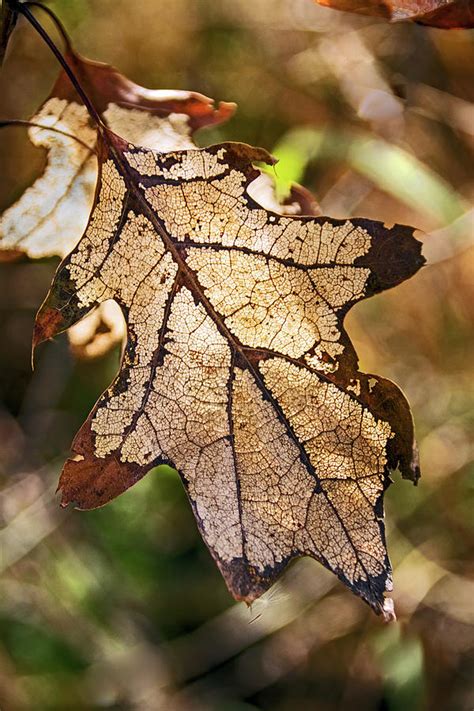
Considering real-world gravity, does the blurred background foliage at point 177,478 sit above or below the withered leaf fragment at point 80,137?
below

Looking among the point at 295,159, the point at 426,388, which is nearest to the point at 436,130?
the point at 295,159

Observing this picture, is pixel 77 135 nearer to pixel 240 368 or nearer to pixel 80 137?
pixel 80 137

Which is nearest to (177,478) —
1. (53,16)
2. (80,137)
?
(80,137)

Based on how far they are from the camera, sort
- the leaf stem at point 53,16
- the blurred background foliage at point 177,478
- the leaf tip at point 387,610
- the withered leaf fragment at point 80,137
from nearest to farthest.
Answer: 1. the leaf tip at point 387,610
2. the leaf stem at point 53,16
3. the withered leaf fragment at point 80,137
4. the blurred background foliage at point 177,478

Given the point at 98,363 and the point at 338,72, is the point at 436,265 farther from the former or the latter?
the point at 98,363

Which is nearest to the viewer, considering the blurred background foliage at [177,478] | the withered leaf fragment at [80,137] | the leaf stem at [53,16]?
the leaf stem at [53,16]

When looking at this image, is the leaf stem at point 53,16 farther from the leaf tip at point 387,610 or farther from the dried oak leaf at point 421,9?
the leaf tip at point 387,610

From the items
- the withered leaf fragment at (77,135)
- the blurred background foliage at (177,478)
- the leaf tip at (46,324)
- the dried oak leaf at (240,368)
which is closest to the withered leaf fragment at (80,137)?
the withered leaf fragment at (77,135)
